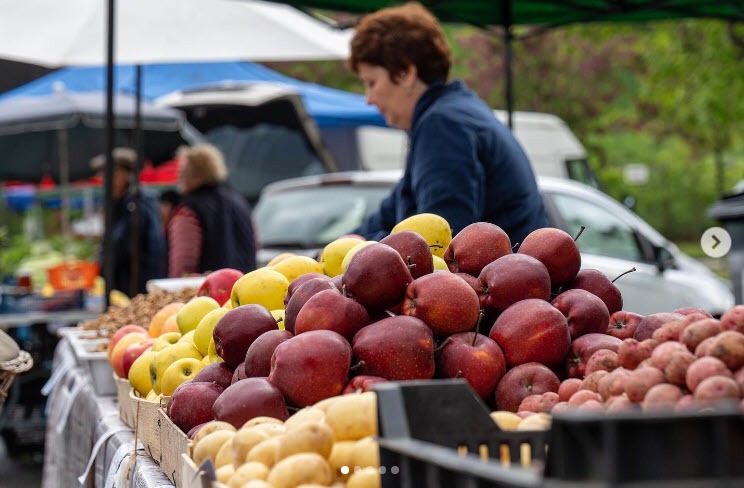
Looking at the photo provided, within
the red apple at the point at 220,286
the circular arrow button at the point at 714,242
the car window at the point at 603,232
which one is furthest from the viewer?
the car window at the point at 603,232

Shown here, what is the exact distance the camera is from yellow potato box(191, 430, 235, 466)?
1981mm

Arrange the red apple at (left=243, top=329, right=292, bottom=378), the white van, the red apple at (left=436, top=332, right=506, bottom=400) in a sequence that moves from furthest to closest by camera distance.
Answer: the white van
the red apple at (left=243, top=329, right=292, bottom=378)
the red apple at (left=436, top=332, right=506, bottom=400)

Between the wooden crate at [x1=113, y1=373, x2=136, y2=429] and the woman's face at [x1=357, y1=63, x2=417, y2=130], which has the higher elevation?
the woman's face at [x1=357, y1=63, x2=417, y2=130]

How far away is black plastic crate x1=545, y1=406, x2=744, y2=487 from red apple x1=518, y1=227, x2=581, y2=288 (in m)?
1.28

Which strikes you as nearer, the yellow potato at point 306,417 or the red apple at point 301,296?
the yellow potato at point 306,417

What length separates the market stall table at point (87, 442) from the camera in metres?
2.59

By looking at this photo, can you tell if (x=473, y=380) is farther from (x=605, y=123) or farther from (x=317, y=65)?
(x=605, y=123)

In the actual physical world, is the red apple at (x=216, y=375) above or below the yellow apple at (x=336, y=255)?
below

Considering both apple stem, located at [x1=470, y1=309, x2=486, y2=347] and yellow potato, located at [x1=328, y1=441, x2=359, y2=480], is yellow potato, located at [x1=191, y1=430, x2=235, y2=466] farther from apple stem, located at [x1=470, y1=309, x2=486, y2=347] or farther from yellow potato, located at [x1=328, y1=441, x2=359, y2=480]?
apple stem, located at [x1=470, y1=309, x2=486, y2=347]

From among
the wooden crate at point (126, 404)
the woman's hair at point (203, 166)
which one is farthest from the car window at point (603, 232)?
the wooden crate at point (126, 404)

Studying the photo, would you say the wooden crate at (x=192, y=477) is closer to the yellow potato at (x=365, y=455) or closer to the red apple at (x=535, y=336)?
the yellow potato at (x=365, y=455)

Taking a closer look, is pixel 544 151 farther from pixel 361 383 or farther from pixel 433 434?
pixel 433 434

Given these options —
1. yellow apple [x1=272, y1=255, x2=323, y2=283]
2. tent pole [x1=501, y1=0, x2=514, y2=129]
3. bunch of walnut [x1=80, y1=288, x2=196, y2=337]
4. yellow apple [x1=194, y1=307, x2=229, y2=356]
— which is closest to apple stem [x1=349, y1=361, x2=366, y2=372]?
yellow apple [x1=194, y1=307, x2=229, y2=356]

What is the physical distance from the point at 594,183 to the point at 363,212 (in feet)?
26.1
